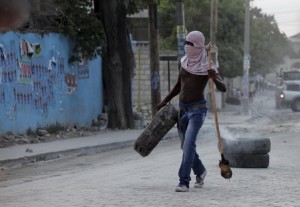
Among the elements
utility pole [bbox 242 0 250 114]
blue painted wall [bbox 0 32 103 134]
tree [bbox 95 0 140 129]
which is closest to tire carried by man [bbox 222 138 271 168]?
blue painted wall [bbox 0 32 103 134]

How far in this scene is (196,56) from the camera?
941 centimetres

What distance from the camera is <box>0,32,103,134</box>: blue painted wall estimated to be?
20.8 m

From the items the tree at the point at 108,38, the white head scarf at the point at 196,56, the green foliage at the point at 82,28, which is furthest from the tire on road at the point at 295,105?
the white head scarf at the point at 196,56

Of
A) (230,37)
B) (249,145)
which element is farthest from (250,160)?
(230,37)

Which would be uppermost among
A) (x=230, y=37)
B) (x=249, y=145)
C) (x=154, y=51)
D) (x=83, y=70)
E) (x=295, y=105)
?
(x=154, y=51)

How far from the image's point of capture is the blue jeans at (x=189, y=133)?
932 cm

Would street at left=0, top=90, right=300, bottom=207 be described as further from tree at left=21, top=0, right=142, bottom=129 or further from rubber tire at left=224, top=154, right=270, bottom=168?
tree at left=21, top=0, right=142, bottom=129

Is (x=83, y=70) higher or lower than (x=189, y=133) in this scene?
lower

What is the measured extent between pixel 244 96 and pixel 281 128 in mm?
11684

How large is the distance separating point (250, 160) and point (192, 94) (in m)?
3.39

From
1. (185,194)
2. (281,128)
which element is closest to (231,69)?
(281,128)

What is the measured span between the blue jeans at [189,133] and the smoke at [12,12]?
19.9 ft

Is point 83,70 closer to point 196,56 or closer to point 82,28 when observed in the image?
point 82,28

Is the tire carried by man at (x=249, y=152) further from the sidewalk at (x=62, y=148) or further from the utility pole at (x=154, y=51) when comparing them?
the utility pole at (x=154, y=51)
